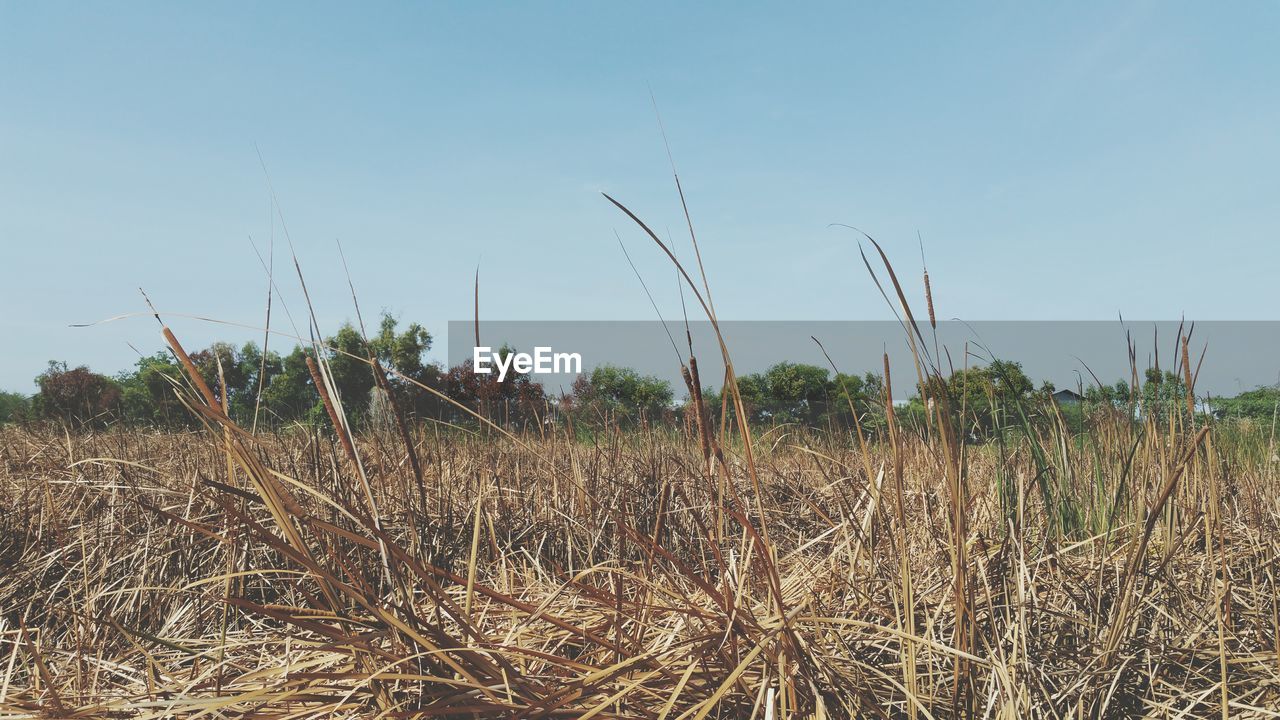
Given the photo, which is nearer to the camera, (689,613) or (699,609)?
(689,613)

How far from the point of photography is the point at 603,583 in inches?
81.1

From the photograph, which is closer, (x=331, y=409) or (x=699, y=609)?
(x=331, y=409)

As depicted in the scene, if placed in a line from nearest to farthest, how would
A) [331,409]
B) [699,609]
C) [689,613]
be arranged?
1. [331,409]
2. [689,613]
3. [699,609]

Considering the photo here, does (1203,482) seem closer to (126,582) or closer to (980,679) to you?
(980,679)

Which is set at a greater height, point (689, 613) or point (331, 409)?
point (331, 409)

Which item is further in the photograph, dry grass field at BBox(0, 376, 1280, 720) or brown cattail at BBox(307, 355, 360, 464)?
dry grass field at BBox(0, 376, 1280, 720)

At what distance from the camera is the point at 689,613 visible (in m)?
1.11

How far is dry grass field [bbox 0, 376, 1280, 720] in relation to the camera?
3.26 feet

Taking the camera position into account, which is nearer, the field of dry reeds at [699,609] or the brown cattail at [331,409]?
the brown cattail at [331,409]

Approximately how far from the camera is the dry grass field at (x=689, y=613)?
3.26 feet

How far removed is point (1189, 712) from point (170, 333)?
1691mm

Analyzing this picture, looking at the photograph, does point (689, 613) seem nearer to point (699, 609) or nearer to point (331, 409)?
point (699, 609)

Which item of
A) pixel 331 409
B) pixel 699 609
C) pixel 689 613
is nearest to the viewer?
pixel 331 409

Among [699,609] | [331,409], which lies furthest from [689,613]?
[331,409]
